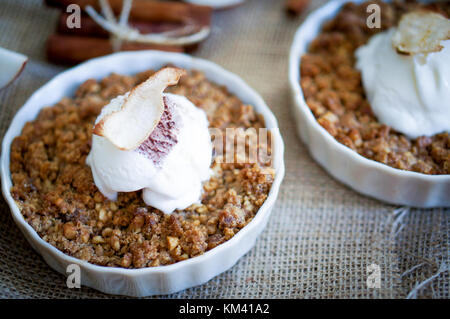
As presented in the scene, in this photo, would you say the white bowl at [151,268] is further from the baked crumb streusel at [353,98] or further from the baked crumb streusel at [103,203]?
the baked crumb streusel at [353,98]

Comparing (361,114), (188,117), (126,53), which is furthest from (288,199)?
(126,53)

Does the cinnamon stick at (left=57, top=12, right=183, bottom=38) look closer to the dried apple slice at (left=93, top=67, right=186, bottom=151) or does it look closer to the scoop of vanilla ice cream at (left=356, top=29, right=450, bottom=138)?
the dried apple slice at (left=93, top=67, right=186, bottom=151)

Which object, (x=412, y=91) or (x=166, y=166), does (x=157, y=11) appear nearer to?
(x=166, y=166)

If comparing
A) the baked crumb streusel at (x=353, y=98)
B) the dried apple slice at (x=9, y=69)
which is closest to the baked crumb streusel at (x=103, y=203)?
the dried apple slice at (x=9, y=69)

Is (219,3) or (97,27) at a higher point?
(219,3)

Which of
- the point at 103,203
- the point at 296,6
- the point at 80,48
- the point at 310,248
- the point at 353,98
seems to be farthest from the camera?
the point at 296,6

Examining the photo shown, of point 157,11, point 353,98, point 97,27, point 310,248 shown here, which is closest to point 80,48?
point 97,27
